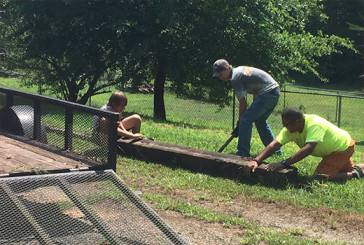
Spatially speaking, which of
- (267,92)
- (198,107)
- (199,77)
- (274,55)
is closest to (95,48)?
(199,77)

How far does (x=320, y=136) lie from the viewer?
20.5 feet

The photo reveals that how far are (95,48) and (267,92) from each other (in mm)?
9398

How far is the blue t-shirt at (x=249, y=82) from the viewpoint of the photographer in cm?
743

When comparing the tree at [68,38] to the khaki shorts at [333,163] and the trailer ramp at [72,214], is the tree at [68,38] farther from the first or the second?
the trailer ramp at [72,214]

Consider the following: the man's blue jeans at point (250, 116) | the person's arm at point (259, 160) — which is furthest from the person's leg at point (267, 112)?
the person's arm at point (259, 160)

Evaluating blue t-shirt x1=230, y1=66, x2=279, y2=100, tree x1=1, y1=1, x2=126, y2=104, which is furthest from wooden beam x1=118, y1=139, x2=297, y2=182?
tree x1=1, y1=1, x2=126, y2=104

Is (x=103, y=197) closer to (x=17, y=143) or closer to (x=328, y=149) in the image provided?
(x=17, y=143)

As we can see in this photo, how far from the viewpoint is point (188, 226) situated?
491cm

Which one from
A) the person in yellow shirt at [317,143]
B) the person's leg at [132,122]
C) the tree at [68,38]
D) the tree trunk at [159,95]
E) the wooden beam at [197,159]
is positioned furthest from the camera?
the tree trunk at [159,95]

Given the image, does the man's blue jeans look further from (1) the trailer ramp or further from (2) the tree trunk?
(2) the tree trunk

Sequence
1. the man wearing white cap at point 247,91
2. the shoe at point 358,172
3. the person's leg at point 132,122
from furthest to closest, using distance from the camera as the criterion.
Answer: the person's leg at point 132,122 → the man wearing white cap at point 247,91 → the shoe at point 358,172

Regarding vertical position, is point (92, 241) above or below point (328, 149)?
below

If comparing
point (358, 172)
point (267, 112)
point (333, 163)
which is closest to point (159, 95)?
point (267, 112)

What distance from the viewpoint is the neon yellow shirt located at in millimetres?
6301
